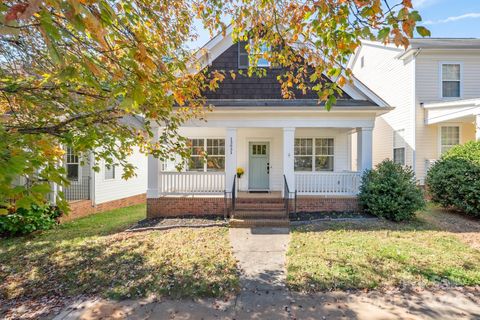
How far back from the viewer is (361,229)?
8055 millimetres

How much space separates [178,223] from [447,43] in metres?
14.2

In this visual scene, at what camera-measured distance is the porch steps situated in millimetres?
8727

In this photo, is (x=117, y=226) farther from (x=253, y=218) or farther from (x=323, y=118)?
(x=323, y=118)

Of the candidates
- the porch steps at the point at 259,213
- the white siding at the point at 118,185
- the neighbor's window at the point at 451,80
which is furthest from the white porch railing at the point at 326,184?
Result: the neighbor's window at the point at 451,80

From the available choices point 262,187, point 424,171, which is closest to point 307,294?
point 262,187

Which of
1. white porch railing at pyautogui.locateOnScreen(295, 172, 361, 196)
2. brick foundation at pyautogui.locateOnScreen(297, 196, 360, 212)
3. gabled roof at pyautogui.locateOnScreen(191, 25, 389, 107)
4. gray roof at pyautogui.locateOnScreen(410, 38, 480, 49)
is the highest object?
gray roof at pyautogui.locateOnScreen(410, 38, 480, 49)

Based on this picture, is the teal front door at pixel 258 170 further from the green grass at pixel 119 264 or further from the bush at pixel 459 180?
the bush at pixel 459 180

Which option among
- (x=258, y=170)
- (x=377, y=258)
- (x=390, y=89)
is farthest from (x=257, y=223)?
(x=390, y=89)

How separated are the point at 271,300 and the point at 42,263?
16.6 feet

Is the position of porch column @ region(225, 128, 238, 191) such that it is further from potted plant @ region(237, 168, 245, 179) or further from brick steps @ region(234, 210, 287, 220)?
potted plant @ region(237, 168, 245, 179)

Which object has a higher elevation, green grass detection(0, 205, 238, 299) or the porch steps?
the porch steps

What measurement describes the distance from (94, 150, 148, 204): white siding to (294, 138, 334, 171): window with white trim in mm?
6791

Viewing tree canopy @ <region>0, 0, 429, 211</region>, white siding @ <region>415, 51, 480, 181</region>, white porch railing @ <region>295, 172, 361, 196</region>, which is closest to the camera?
tree canopy @ <region>0, 0, 429, 211</region>

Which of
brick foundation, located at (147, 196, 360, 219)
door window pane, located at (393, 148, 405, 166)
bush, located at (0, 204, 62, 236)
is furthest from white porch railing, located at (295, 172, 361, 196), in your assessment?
bush, located at (0, 204, 62, 236)
